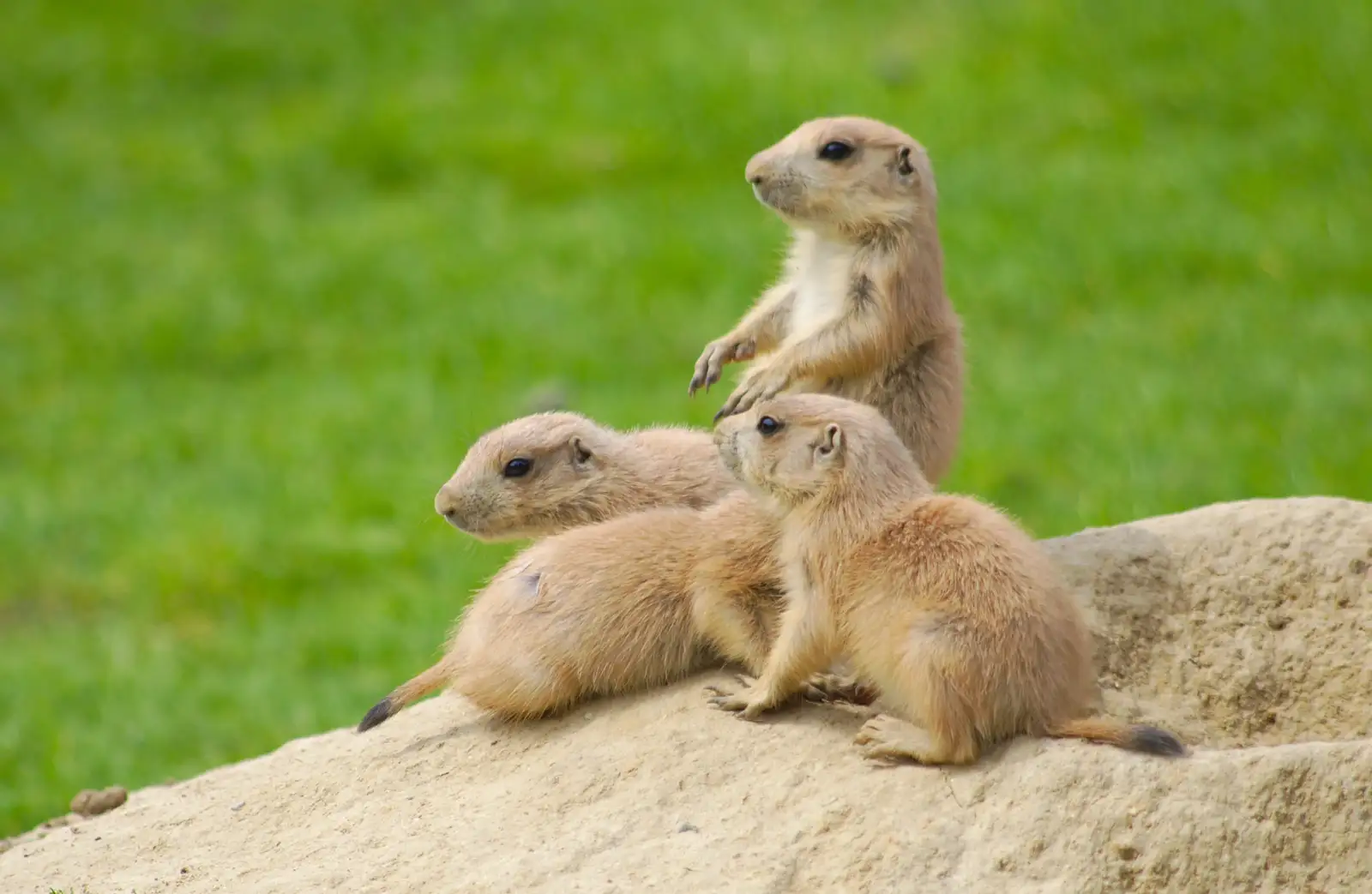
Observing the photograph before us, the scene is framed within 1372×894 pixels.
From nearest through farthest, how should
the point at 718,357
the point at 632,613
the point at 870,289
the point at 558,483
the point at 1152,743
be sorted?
1. the point at 1152,743
2. the point at 632,613
3. the point at 870,289
4. the point at 558,483
5. the point at 718,357

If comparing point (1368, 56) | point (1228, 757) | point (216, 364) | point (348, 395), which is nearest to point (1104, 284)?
point (1368, 56)

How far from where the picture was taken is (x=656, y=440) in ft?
19.2

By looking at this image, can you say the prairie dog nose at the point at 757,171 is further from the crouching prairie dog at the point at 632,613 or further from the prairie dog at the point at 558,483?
the crouching prairie dog at the point at 632,613

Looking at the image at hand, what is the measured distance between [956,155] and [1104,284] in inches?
75.6

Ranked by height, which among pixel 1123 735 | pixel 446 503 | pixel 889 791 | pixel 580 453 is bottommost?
pixel 889 791

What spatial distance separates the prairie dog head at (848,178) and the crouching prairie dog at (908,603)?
3.08 feet

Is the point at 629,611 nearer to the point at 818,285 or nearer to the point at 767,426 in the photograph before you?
the point at 767,426

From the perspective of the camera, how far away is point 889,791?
165 inches

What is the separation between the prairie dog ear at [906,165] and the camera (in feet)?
17.9

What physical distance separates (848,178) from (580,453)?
122 centimetres

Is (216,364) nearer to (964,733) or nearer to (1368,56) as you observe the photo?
(1368,56)

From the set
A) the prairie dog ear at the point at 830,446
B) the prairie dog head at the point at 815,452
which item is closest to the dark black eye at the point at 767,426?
the prairie dog head at the point at 815,452

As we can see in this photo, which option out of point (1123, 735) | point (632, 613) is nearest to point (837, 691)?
point (632, 613)

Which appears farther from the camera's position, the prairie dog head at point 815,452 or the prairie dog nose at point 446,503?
the prairie dog nose at point 446,503
